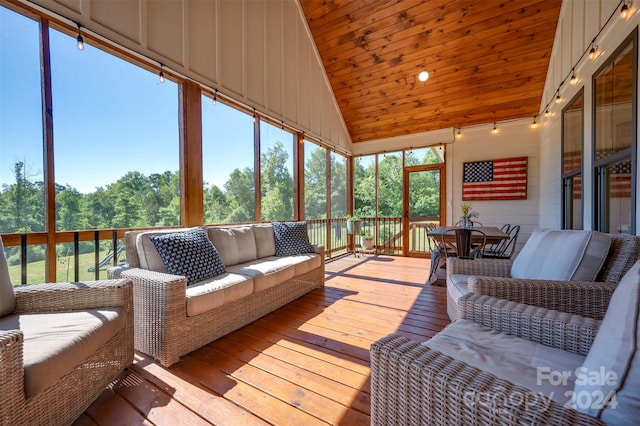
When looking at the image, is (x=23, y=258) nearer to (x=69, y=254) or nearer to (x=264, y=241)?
(x=69, y=254)

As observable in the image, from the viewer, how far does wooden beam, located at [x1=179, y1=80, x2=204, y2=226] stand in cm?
304

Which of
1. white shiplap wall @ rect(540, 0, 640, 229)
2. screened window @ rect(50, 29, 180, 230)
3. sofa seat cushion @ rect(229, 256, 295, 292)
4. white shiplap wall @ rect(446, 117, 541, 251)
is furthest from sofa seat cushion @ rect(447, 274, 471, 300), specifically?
white shiplap wall @ rect(446, 117, 541, 251)

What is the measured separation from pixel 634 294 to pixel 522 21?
507 centimetres

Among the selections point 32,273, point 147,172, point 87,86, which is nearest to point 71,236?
point 32,273

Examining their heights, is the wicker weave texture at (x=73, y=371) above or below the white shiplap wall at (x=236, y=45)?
below

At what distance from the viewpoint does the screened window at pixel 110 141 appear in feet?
7.28

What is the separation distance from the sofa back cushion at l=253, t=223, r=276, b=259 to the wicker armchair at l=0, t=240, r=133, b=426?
168cm

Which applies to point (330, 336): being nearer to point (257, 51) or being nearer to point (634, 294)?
point (634, 294)

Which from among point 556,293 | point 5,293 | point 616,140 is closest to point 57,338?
point 5,293

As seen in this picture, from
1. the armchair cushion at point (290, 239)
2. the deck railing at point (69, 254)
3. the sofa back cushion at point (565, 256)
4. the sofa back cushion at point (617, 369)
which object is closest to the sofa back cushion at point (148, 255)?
the deck railing at point (69, 254)

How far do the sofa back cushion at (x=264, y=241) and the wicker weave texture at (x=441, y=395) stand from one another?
2.57 m

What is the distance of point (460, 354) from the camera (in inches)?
41.3

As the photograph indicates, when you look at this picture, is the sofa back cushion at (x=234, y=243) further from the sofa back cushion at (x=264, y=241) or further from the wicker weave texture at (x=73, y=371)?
the wicker weave texture at (x=73, y=371)

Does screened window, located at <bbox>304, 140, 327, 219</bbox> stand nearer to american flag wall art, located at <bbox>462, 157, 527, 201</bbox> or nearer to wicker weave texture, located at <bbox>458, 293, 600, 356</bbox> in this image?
american flag wall art, located at <bbox>462, 157, 527, 201</bbox>
